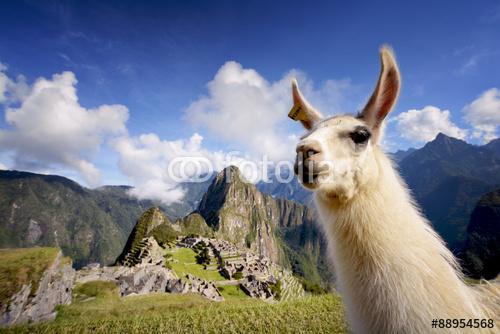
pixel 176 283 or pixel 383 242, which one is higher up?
pixel 383 242

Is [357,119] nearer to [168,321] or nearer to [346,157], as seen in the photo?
[346,157]

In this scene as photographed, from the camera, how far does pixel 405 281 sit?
272cm

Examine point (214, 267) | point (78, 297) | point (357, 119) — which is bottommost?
point (214, 267)

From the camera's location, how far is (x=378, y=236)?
9.78ft

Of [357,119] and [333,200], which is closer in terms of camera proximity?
[333,200]

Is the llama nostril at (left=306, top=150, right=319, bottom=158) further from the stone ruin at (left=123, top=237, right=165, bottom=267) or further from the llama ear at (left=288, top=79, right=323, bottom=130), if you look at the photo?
the stone ruin at (left=123, top=237, right=165, bottom=267)

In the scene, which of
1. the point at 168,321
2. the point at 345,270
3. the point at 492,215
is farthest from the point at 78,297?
the point at 492,215

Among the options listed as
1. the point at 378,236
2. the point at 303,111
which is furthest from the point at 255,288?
the point at 378,236

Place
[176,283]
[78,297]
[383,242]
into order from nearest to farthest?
[383,242], [78,297], [176,283]

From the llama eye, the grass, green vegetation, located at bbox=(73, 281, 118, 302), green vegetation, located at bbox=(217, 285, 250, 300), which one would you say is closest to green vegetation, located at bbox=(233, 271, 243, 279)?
the grass

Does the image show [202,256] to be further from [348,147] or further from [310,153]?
[310,153]

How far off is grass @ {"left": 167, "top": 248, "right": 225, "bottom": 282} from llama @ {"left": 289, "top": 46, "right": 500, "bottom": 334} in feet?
205

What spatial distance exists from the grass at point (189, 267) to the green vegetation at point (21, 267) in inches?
1991

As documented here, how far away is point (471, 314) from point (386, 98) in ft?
8.46
